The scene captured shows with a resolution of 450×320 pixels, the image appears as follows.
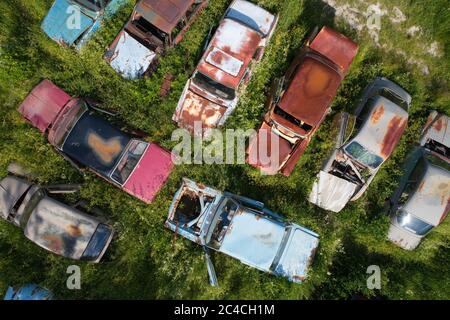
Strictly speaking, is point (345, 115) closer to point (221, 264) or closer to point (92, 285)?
point (221, 264)

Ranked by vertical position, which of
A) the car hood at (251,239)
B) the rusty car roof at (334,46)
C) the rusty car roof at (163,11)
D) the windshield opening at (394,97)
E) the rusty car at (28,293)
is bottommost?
the rusty car at (28,293)

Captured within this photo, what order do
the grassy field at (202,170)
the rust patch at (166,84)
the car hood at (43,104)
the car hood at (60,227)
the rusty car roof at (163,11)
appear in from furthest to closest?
1. the rust patch at (166,84)
2. the grassy field at (202,170)
3. the car hood at (43,104)
4. the car hood at (60,227)
5. the rusty car roof at (163,11)

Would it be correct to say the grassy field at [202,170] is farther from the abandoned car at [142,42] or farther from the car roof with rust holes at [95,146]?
the car roof with rust holes at [95,146]

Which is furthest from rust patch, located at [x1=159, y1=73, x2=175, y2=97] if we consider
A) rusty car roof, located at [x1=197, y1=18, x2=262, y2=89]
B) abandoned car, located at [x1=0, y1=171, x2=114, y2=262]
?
abandoned car, located at [x1=0, y1=171, x2=114, y2=262]

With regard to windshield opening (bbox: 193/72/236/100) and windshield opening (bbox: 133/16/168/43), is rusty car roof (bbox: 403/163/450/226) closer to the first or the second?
windshield opening (bbox: 193/72/236/100)

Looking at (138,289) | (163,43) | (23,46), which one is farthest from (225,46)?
(138,289)

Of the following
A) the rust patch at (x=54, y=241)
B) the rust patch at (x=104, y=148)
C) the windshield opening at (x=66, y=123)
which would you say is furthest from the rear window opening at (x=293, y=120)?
the rust patch at (x=54, y=241)
